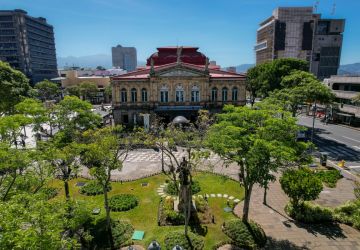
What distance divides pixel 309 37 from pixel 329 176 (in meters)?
133

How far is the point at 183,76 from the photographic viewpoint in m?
58.9

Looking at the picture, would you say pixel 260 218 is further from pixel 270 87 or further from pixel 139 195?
pixel 270 87

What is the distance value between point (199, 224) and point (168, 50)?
Result: 5367cm

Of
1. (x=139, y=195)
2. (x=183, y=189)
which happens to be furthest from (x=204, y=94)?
(x=183, y=189)

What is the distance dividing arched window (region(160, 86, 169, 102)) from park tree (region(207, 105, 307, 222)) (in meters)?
38.9

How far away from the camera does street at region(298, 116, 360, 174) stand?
41.9 metres

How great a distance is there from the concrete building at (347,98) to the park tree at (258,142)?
53303mm

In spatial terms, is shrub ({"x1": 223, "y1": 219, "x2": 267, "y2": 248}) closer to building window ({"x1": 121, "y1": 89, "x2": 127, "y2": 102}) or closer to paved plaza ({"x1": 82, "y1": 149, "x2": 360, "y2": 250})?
paved plaza ({"x1": 82, "y1": 149, "x2": 360, "y2": 250})

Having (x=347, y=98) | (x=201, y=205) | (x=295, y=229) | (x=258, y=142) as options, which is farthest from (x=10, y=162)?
(x=347, y=98)

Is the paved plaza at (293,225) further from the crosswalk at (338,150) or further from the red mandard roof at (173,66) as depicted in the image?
the red mandard roof at (173,66)

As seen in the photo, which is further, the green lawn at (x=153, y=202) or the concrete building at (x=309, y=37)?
the concrete building at (x=309, y=37)

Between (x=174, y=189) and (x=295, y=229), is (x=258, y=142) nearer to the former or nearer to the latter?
(x=295, y=229)

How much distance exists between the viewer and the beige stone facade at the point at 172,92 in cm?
5894

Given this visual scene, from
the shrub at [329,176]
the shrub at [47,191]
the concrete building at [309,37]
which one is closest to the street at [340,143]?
the shrub at [329,176]
